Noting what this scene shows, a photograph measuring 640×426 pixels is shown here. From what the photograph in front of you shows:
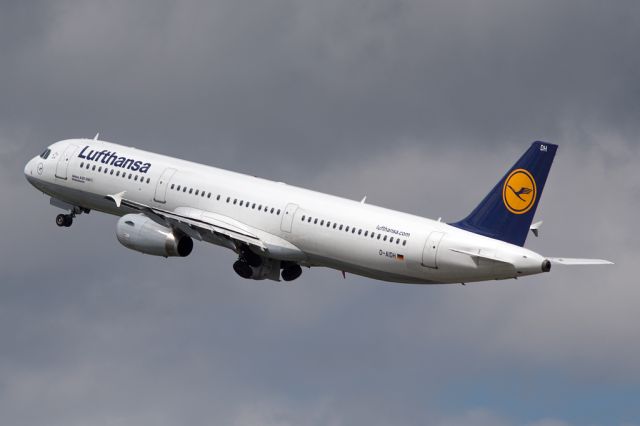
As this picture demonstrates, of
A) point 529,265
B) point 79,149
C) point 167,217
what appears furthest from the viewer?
point 79,149

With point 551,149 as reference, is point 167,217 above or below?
below

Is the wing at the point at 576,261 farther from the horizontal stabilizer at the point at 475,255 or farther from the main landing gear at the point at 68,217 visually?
the main landing gear at the point at 68,217

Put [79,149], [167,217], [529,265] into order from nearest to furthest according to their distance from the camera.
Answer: [529,265] → [167,217] → [79,149]

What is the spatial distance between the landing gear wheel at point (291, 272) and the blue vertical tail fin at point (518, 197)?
507 inches

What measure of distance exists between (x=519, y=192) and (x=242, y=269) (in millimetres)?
17315

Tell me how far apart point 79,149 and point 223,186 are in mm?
10535

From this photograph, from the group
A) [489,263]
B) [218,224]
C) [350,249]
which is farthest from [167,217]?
[489,263]

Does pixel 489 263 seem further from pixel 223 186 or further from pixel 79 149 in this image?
pixel 79 149

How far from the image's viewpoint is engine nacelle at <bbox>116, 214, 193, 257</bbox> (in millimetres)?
103875

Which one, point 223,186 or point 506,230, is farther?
point 223,186

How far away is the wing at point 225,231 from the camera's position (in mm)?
102562

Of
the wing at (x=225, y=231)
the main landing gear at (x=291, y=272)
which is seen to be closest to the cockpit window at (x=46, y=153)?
the wing at (x=225, y=231)

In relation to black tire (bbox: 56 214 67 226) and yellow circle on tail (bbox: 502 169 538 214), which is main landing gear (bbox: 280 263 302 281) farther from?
black tire (bbox: 56 214 67 226)

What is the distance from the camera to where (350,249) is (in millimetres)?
100875
